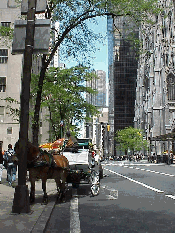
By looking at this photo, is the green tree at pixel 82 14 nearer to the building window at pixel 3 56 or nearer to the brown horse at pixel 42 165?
the brown horse at pixel 42 165

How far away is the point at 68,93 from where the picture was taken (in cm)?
2889

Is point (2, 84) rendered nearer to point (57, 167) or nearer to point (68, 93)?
point (68, 93)

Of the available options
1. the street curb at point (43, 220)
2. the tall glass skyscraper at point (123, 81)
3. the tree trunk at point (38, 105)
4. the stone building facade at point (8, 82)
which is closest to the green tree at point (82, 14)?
the tree trunk at point (38, 105)

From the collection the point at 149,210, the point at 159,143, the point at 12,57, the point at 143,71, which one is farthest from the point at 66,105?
the point at 143,71

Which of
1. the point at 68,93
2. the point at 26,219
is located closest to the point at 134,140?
the point at 68,93

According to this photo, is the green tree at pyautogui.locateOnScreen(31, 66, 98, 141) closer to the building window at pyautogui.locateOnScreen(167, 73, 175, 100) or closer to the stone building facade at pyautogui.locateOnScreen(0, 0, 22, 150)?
the stone building facade at pyautogui.locateOnScreen(0, 0, 22, 150)

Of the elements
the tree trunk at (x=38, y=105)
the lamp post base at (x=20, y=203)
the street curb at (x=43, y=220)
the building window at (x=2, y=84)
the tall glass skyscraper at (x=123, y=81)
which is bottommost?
the street curb at (x=43, y=220)

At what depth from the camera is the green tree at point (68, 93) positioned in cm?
2445

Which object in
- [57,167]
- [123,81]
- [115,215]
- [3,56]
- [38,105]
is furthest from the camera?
[123,81]

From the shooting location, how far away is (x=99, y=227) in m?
6.53

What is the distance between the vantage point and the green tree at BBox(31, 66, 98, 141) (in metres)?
24.4

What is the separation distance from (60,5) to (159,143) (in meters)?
61.8

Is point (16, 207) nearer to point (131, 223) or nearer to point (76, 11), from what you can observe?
point (131, 223)

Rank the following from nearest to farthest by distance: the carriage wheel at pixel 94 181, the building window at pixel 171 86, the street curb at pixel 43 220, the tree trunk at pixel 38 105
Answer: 1. the street curb at pixel 43 220
2. the carriage wheel at pixel 94 181
3. the tree trunk at pixel 38 105
4. the building window at pixel 171 86
